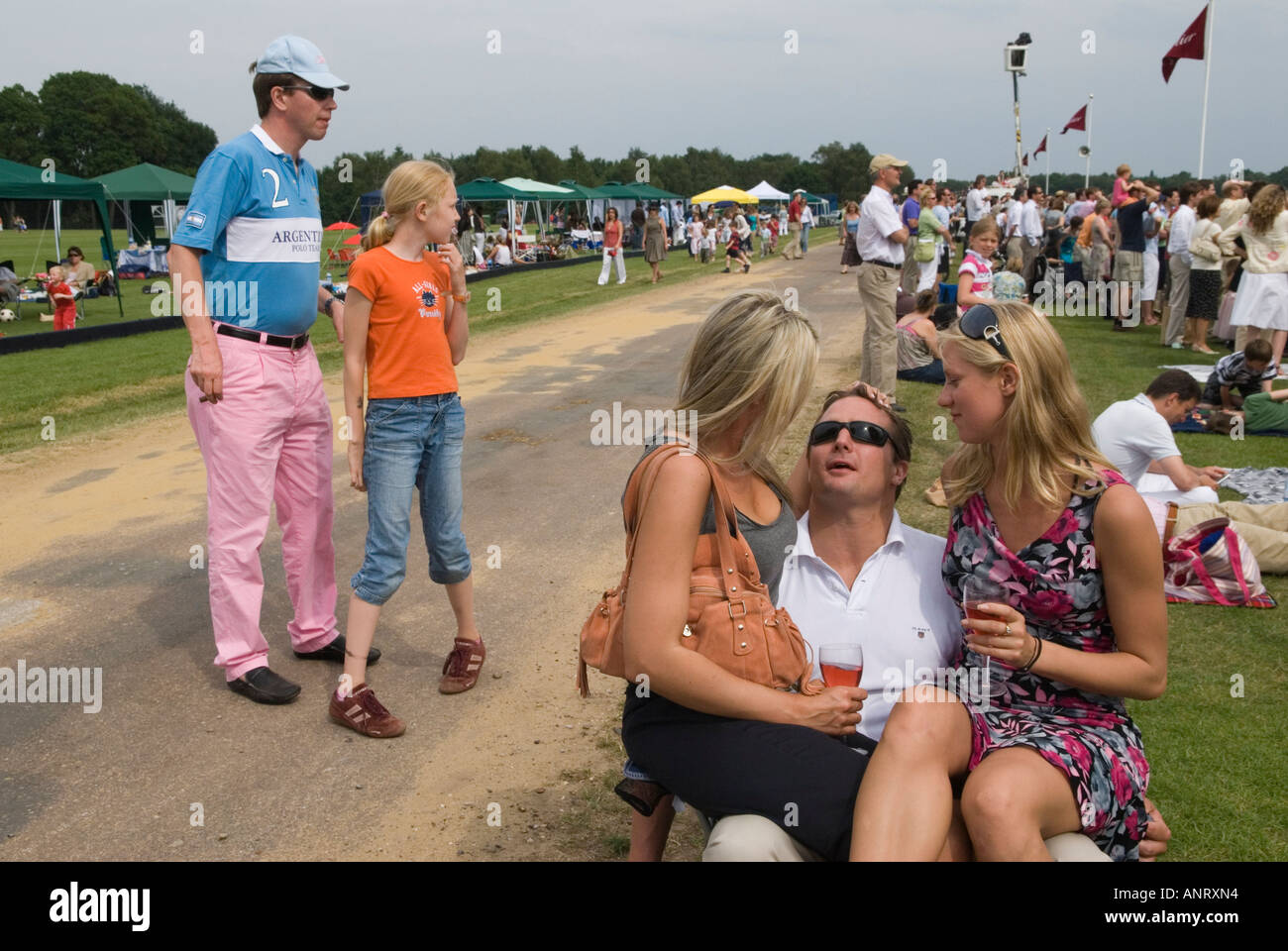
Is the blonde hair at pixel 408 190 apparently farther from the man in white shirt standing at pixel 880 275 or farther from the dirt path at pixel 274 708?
the man in white shirt standing at pixel 880 275

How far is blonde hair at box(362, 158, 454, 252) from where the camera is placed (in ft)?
13.6

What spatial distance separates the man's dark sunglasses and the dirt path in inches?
12.3

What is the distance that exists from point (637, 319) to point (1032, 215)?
9.01m

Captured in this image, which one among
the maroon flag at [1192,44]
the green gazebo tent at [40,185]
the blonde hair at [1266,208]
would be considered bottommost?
the blonde hair at [1266,208]

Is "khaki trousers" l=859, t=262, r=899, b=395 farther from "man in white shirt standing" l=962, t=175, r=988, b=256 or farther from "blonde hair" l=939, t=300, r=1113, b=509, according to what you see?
"man in white shirt standing" l=962, t=175, r=988, b=256

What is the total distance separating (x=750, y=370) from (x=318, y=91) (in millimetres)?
2654

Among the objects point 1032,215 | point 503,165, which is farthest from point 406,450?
point 503,165

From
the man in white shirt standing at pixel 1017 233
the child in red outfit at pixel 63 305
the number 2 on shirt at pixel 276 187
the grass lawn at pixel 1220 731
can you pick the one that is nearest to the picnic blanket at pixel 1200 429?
the grass lawn at pixel 1220 731

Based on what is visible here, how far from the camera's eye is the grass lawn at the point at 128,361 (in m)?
10.6

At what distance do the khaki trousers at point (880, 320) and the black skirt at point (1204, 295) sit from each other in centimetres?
577

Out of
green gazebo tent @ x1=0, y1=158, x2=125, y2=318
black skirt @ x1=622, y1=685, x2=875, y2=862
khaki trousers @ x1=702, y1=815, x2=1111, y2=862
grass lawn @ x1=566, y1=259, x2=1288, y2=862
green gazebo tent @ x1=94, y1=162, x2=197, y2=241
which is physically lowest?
grass lawn @ x1=566, y1=259, x2=1288, y2=862

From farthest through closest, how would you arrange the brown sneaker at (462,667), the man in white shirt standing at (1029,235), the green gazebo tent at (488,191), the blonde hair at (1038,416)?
the green gazebo tent at (488,191) < the man in white shirt standing at (1029,235) < the brown sneaker at (462,667) < the blonde hair at (1038,416)

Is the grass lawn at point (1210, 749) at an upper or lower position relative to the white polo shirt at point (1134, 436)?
lower

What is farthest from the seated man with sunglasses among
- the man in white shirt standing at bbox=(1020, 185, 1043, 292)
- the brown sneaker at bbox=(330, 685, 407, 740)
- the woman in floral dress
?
the man in white shirt standing at bbox=(1020, 185, 1043, 292)
